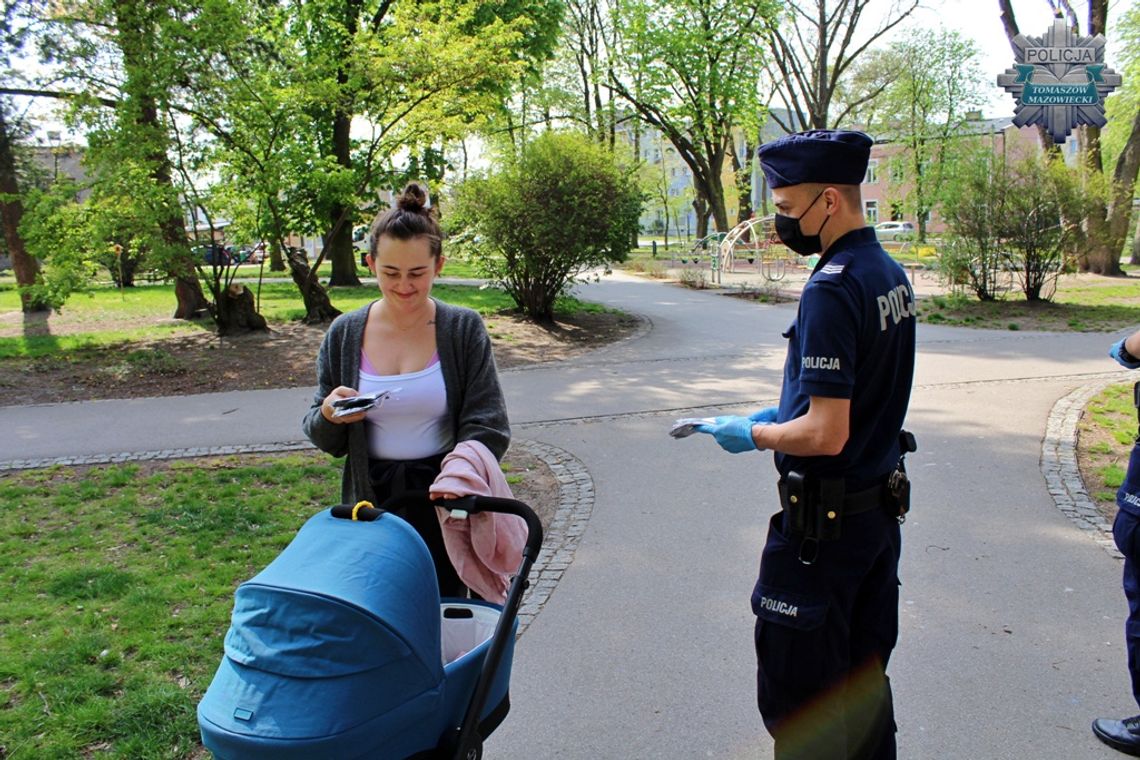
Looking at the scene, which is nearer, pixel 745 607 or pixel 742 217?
pixel 745 607

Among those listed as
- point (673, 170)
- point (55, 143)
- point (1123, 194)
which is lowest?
point (1123, 194)

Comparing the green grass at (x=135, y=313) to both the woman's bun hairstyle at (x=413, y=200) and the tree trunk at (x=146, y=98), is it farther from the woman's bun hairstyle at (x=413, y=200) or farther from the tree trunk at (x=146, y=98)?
the woman's bun hairstyle at (x=413, y=200)

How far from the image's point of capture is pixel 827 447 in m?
2.20

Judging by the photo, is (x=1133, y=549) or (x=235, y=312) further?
(x=235, y=312)

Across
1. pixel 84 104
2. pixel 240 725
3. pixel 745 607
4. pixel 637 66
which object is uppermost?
pixel 637 66

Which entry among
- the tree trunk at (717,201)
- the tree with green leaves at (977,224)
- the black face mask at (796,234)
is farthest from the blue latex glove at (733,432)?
the tree trunk at (717,201)

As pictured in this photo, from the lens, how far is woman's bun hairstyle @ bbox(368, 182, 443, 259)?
269 centimetres

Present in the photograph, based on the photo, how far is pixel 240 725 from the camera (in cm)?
170

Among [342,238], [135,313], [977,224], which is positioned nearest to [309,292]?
[135,313]

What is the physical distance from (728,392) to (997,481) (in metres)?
3.57

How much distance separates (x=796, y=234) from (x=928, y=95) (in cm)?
5071

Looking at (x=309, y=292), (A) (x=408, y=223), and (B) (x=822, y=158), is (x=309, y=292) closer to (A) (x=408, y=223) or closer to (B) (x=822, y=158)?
(A) (x=408, y=223)

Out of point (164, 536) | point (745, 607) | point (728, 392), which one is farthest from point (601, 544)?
point (728, 392)

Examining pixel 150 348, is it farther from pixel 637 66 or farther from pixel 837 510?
pixel 637 66
